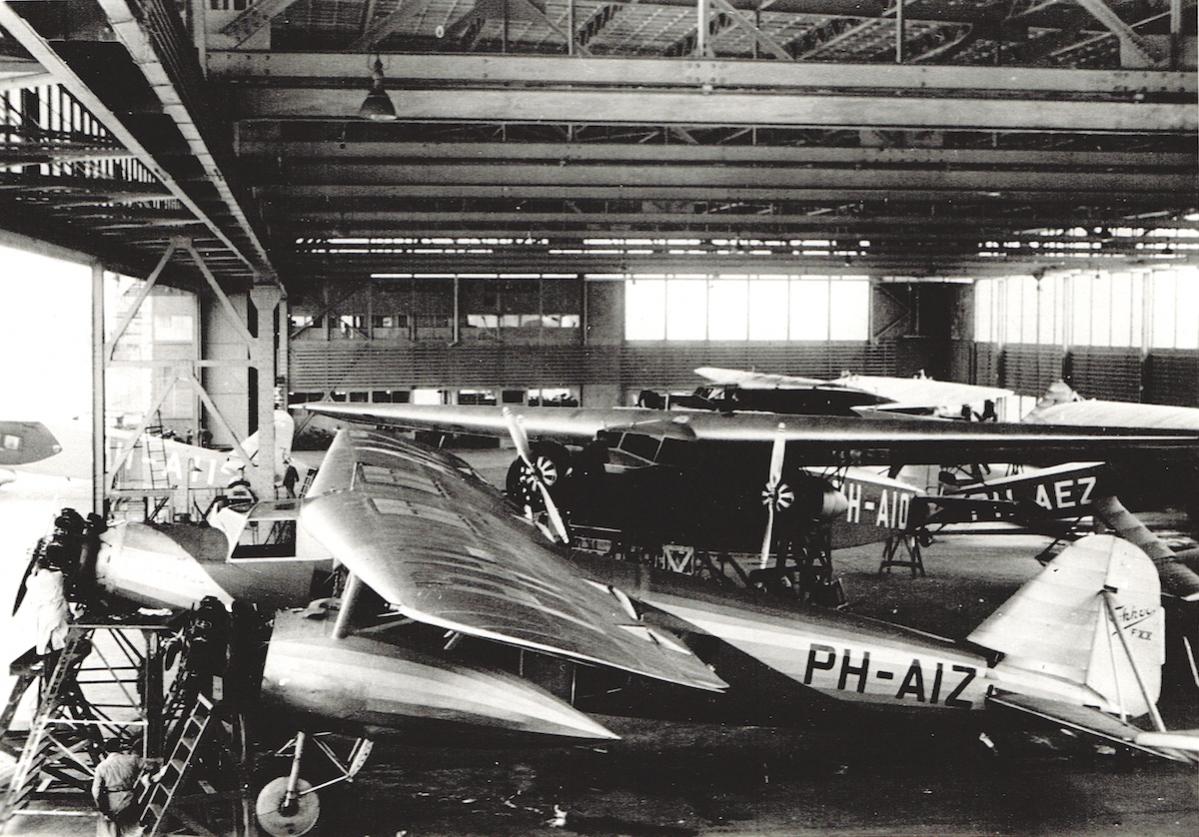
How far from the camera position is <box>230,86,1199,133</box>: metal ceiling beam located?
6.80 m

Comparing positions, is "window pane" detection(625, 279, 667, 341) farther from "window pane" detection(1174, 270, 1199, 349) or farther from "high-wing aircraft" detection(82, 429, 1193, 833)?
"high-wing aircraft" detection(82, 429, 1193, 833)

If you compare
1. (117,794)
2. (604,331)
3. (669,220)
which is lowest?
(117,794)

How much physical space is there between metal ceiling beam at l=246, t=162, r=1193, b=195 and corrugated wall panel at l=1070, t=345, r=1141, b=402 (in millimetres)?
16558

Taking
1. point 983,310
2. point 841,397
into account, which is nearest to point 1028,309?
point 983,310

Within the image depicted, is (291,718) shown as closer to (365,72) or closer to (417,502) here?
(417,502)

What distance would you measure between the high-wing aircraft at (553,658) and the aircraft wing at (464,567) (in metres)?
0.03

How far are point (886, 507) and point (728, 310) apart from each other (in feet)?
64.5

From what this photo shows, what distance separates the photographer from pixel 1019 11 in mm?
10836

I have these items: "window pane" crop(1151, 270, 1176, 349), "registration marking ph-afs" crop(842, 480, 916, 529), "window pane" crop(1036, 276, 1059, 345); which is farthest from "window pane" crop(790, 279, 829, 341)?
"registration marking ph-afs" crop(842, 480, 916, 529)

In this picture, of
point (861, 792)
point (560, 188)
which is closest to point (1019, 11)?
point (560, 188)

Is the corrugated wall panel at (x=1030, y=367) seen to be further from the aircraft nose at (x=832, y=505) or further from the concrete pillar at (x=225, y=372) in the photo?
the concrete pillar at (x=225, y=372)

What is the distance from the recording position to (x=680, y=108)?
693cm

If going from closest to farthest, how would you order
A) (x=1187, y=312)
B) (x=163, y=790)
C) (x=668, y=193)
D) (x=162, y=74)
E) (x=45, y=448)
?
(x=162, y=74), (x=163, y=790), (x=668, y=193), (x=45, y=448), (x=1187, y=312)

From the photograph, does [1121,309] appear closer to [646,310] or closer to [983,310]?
[983,310]
